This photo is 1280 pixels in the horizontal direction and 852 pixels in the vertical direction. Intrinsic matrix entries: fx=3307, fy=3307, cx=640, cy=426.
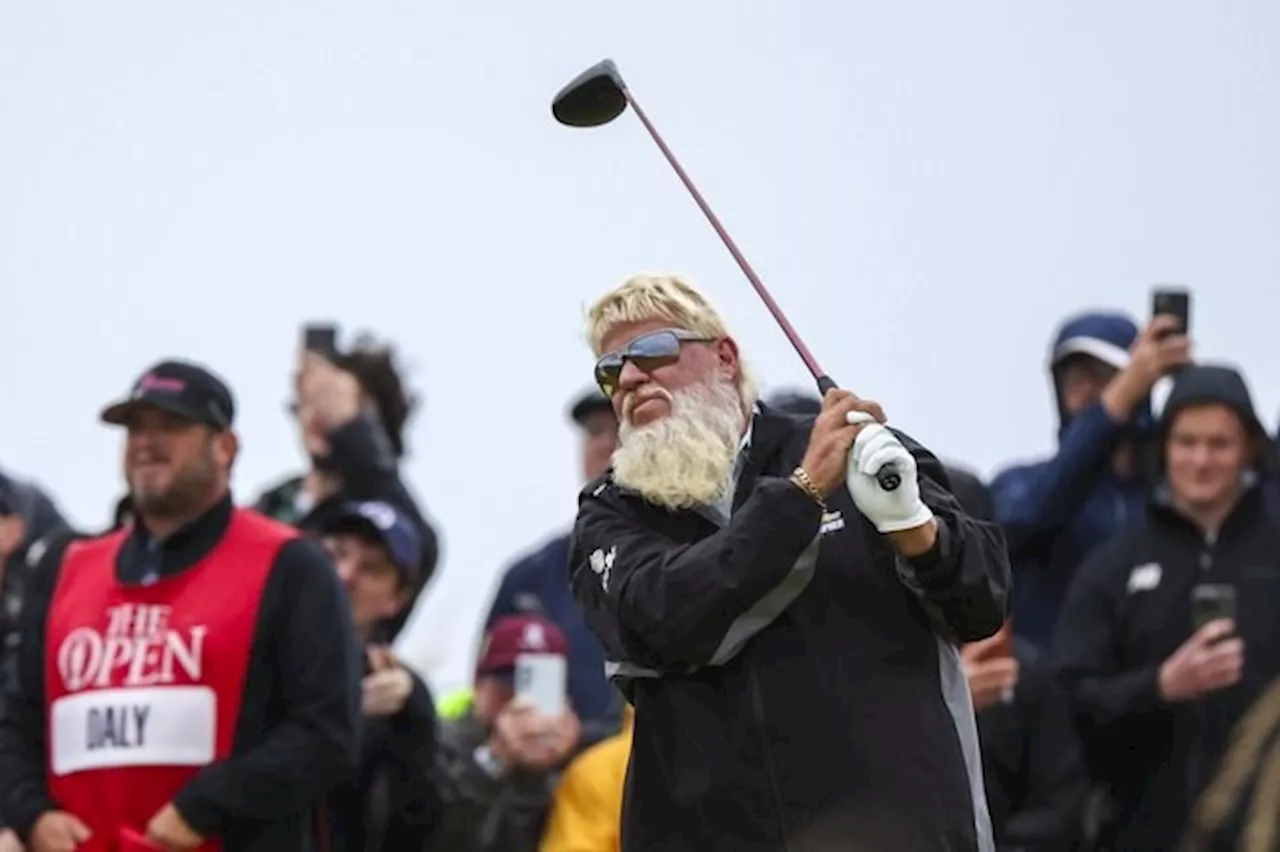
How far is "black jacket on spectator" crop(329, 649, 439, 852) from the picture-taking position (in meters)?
9.84

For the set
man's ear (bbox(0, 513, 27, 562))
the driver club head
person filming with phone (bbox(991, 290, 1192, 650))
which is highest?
the driver club head

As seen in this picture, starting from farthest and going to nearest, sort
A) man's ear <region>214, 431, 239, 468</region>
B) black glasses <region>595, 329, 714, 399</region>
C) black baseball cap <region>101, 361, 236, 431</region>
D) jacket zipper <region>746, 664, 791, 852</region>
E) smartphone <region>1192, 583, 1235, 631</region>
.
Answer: smartphone <region>1192, 583, 1235, 631</region>, man's ear <region>214, 431, 239, 468</region>, black baseball cap <region>101, 361, 236, 431</region>, black glasses <region>595, 329, 714, 399</region>, jacket zipper <region>746, 664, 791, 852</region>

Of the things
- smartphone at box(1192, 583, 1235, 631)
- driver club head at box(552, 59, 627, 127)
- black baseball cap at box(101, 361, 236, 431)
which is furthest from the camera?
smartphone at box(1192, 583, 1235, 631)

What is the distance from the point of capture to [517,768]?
9.85m


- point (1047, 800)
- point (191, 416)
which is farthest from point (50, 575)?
point (1047, 800)

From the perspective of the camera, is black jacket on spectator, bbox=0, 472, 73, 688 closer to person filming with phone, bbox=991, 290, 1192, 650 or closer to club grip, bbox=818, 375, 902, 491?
person filming with phone, bbox=991, 290, 1192, 650

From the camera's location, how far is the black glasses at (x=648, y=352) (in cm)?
682

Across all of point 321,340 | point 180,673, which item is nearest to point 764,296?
point 180,673

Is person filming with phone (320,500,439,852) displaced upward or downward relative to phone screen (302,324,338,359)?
downward

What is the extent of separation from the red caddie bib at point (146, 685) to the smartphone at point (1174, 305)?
9.96 ft

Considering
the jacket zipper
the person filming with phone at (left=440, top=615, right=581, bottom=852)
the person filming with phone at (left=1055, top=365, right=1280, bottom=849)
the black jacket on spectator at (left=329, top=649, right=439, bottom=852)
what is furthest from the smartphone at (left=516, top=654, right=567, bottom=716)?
the jacket zipper

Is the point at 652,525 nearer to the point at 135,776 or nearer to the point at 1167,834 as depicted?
the point at 135,776

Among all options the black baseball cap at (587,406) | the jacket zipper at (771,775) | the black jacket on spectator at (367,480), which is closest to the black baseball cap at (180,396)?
the black jacket on spectator at (367,480)

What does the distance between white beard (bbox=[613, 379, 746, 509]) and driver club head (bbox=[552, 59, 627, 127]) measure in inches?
37.2
